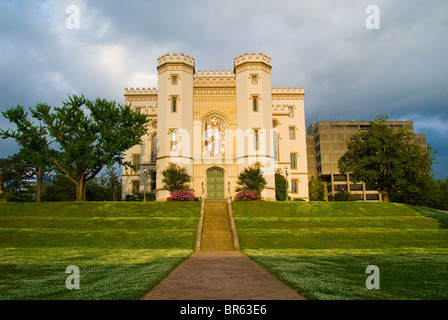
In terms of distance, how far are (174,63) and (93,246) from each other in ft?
80.1

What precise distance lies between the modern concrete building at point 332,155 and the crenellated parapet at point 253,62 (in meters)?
61.9

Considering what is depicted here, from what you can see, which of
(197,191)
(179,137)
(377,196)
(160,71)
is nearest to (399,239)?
(197,191)

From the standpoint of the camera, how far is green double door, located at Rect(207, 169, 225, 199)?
36.2 meters

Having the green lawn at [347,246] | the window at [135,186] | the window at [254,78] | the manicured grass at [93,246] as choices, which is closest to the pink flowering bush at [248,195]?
the green lawn at [347,246]

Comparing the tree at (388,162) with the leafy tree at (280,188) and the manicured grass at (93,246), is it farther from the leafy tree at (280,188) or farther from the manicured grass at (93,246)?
the manicured grass at (93,246)

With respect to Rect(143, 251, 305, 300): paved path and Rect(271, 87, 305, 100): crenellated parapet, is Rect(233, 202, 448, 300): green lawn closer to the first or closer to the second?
Rect(143, 251, 305, 300): paved path

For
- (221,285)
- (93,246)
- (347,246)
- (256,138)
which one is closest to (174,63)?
(256,138)

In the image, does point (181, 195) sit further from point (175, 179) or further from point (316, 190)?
point (316, 190)

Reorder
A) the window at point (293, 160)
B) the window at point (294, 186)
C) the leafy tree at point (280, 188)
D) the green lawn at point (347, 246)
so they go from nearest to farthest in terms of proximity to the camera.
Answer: the green lawn at point (347, 246), the leafy tree at point (280, 188), the window at point (294, 186), the window at point (293, 160)

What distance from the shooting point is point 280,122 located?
147ft

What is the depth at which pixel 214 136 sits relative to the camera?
3794 centimetres

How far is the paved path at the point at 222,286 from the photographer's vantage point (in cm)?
688
